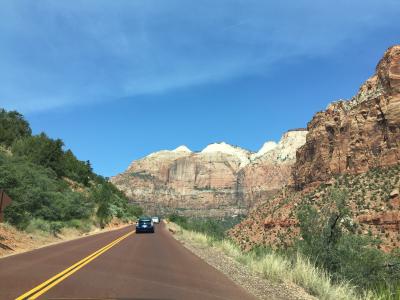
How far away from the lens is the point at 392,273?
16.1 m

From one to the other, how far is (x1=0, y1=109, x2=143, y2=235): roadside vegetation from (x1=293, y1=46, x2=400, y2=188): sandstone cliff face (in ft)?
136

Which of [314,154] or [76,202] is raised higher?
[314,154]

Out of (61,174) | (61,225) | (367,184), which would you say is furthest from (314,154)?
(61,225)

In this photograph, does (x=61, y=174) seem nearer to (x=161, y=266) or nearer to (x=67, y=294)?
(x=161, y=266)

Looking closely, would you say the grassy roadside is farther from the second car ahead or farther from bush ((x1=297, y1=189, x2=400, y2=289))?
the second car ahead

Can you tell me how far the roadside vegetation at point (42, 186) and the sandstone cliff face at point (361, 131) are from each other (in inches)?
1629

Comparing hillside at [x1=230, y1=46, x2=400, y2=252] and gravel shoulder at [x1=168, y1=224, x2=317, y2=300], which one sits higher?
hillside at [x1=230, y1=46, x2=400, y2=252]

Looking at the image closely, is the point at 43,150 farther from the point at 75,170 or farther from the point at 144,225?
the point at 144,225

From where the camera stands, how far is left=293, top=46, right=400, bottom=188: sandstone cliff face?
7762cm

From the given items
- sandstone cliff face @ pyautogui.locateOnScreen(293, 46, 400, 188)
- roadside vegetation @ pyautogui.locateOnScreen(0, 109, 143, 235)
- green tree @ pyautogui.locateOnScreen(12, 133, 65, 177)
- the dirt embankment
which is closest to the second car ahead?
roadside vegetation @ pyautogui.locateOnScreen(0, 109, 143, 235)

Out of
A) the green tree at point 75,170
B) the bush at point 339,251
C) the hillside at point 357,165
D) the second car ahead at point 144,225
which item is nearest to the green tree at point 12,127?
the green tree at point 75,170

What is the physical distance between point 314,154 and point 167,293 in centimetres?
9556

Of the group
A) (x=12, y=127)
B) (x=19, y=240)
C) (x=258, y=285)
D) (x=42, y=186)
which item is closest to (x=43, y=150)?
(x=12, y=127)

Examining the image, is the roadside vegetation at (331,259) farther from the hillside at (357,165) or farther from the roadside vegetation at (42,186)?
the hillside at (357,165)
